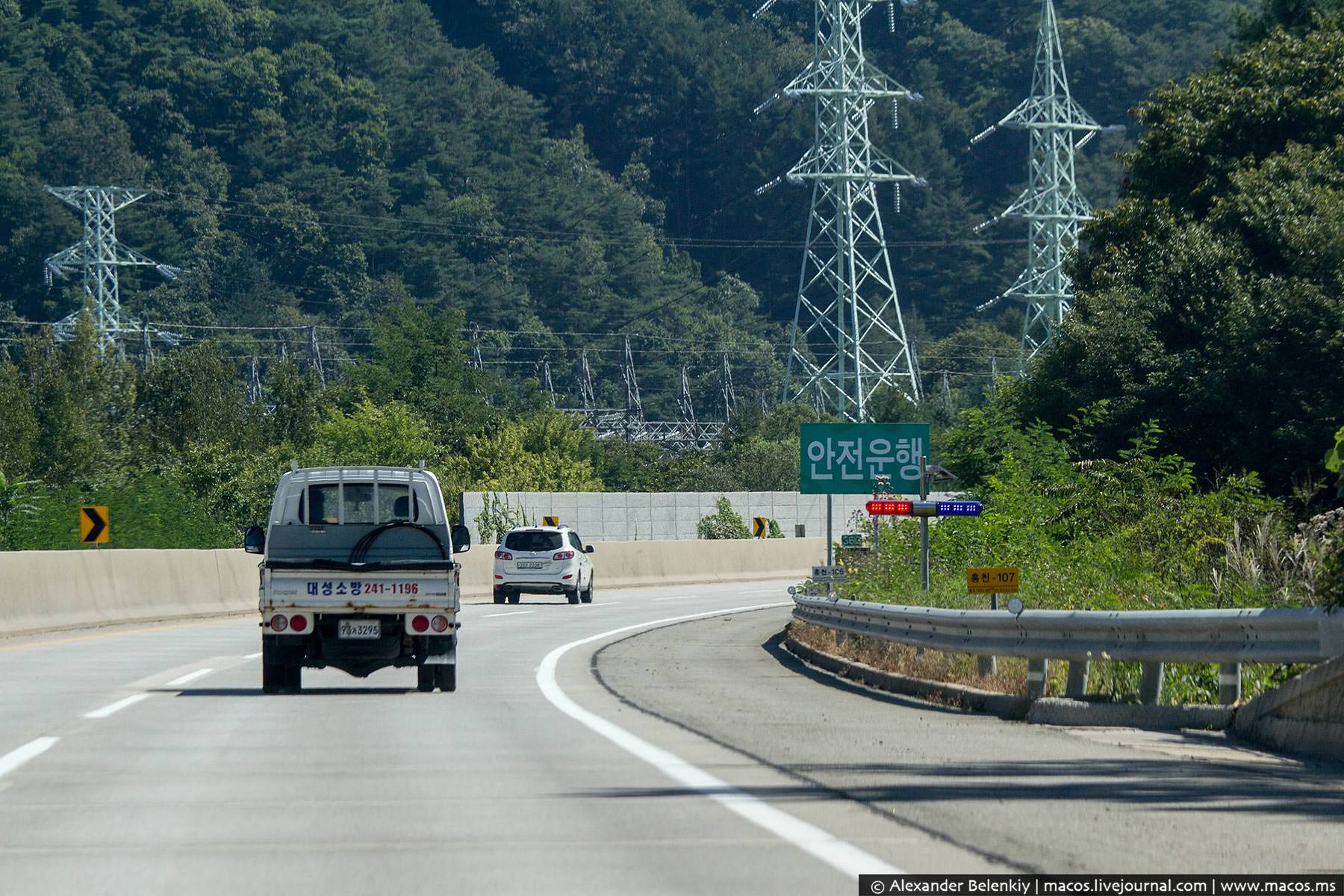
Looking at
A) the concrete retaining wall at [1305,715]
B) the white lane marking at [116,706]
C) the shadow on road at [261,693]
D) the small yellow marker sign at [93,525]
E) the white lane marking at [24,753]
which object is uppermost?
the small yellow marker sign at [93,525]

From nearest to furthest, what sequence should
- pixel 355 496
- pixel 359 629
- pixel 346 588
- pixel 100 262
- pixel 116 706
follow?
pixel 116 706 → pixel 346 588 → pixel 359 629 → pixel 355 496 → pixel 100 262

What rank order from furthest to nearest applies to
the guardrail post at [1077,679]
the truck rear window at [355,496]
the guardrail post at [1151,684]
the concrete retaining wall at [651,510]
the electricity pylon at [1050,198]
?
the electricity pylon at [1050,198], the concrete retaining wall at [651,510], the truck rear window at [355,496], the guardrail post at [1077,679], the guardrail post at [1151,684]

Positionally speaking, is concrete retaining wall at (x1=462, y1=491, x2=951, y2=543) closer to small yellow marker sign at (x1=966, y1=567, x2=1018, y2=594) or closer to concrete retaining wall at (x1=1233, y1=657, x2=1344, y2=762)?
small yellow marker sign at (x1=966, y1=567, x2=1018, y2=594)

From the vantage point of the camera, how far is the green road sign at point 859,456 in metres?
30.8

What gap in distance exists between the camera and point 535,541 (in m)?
42.0

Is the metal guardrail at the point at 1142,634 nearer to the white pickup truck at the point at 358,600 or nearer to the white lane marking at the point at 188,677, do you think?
the white pickup truck at the point at 358,600

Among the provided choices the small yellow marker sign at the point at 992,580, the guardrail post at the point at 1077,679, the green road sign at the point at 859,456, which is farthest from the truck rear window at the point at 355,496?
the green road sign at the point at 859,456

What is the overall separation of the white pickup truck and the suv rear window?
22757 mm

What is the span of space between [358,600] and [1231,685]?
7.91 meters

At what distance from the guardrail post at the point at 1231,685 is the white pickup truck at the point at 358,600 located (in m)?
6.97

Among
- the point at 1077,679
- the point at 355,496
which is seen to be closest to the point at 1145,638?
the point at 1077,679

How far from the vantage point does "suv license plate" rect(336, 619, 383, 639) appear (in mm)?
17984

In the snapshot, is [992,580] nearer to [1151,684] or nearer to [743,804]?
[1151,684]

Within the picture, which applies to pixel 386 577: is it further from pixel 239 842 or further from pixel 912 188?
pixel 912 188
